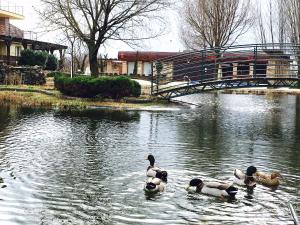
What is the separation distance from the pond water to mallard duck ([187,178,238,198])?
17 cm

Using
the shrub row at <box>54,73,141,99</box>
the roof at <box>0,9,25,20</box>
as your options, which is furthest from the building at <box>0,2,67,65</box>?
the shrub row at <box>54,73,141,99</box>

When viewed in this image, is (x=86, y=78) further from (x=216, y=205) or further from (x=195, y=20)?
(x=195, y=20)

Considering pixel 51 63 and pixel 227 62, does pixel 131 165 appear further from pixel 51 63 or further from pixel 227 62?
pixel 51 63

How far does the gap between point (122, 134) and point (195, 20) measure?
3977 cm

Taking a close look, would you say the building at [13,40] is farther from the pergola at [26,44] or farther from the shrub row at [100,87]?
the shrub row at [100,87]

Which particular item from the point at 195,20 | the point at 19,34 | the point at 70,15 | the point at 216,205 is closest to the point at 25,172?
the point at 216,205

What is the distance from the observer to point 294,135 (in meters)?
20.1

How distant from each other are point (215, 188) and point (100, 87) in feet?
68.3

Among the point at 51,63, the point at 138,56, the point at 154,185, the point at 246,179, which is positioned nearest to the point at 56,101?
the point at 246,179

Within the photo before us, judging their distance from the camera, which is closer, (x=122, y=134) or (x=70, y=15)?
(x=122, y=134)

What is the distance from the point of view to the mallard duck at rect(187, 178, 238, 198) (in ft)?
33.6

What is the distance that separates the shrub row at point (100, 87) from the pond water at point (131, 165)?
18.9ft

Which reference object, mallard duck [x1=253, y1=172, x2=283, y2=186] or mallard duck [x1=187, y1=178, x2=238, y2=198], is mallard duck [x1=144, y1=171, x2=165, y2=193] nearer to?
mallard duck [x1=187, y1=178, x2=238, y2=198]

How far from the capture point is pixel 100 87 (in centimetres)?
3056
